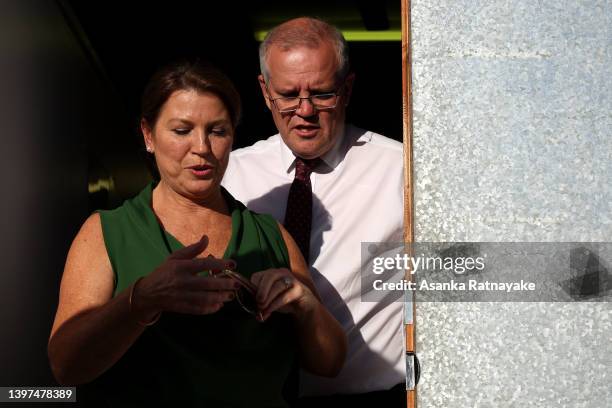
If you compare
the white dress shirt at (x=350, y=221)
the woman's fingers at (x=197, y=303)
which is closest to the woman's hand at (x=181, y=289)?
the woman's fingers at (x=197, y=303)

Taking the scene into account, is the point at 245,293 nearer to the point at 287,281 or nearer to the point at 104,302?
the point at 287,281

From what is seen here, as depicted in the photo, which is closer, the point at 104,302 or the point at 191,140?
the point at 104,302

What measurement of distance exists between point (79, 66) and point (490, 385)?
364 cm

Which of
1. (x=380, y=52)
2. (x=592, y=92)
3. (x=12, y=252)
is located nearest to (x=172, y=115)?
(x=592, y=92)

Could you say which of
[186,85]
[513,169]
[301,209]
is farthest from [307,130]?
[513,169]

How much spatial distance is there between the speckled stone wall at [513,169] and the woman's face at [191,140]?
51 centimetres

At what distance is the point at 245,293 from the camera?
8.49ft

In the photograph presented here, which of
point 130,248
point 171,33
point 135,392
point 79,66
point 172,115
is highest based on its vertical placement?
point 171,33

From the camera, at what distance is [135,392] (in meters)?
2.57

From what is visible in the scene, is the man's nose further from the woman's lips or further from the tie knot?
the woman's lips

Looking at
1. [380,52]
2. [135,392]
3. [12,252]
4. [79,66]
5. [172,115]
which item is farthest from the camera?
[380,52]

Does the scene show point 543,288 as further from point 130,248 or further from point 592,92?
point 130,248

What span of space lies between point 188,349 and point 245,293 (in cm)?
19

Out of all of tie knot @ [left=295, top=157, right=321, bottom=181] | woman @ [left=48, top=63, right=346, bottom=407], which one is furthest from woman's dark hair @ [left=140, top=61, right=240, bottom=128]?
tie knot @ [left=295, top=157, right=321, bottom=181]
